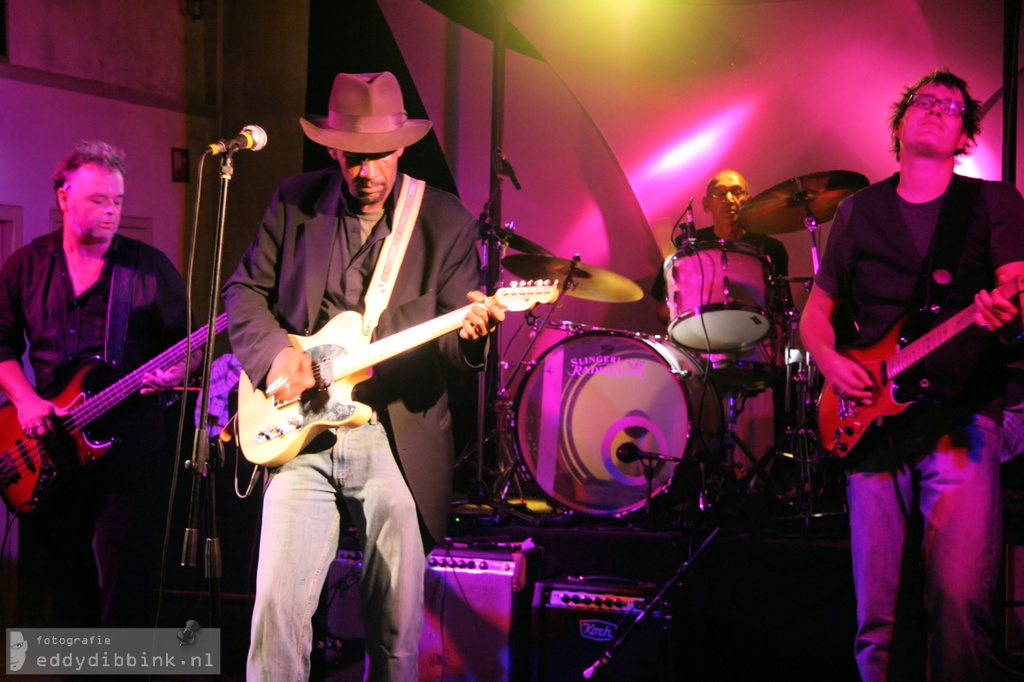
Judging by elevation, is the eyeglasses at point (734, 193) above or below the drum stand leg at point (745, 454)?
above

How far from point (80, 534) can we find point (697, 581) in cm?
294

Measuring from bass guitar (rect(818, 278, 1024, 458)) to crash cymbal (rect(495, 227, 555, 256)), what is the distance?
8.72 ft

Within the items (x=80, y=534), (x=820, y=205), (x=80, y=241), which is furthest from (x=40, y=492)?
(x=820, y=205)

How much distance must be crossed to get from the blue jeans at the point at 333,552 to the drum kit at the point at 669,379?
2.28m

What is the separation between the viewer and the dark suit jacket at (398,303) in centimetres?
303

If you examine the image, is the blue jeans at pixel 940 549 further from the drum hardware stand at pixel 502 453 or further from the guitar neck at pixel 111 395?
the guitar neck at pixel 111 395

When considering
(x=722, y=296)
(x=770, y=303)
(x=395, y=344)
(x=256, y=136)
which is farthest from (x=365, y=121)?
(x=770, y=303)

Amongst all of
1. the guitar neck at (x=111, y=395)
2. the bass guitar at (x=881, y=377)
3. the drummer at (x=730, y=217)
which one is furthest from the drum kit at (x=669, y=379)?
the guitar neck at (x=111, y=395)

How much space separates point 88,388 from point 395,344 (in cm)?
185

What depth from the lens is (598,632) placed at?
3982 millimetres

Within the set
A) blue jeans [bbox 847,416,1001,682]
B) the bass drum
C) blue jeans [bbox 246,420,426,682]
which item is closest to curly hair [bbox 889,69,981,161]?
blue jeans [bbox 847,416,1001,682]

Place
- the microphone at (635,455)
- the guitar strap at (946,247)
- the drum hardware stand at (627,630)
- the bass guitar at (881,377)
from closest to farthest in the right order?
the bass guitar at (881,377) < the guitar strap at (946,247) < the drum hardware stand at (627,630) < the microphone at (635,455)

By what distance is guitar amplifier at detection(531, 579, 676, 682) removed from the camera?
3.87 m

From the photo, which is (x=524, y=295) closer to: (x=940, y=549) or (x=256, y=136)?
(x=256, y=136)
